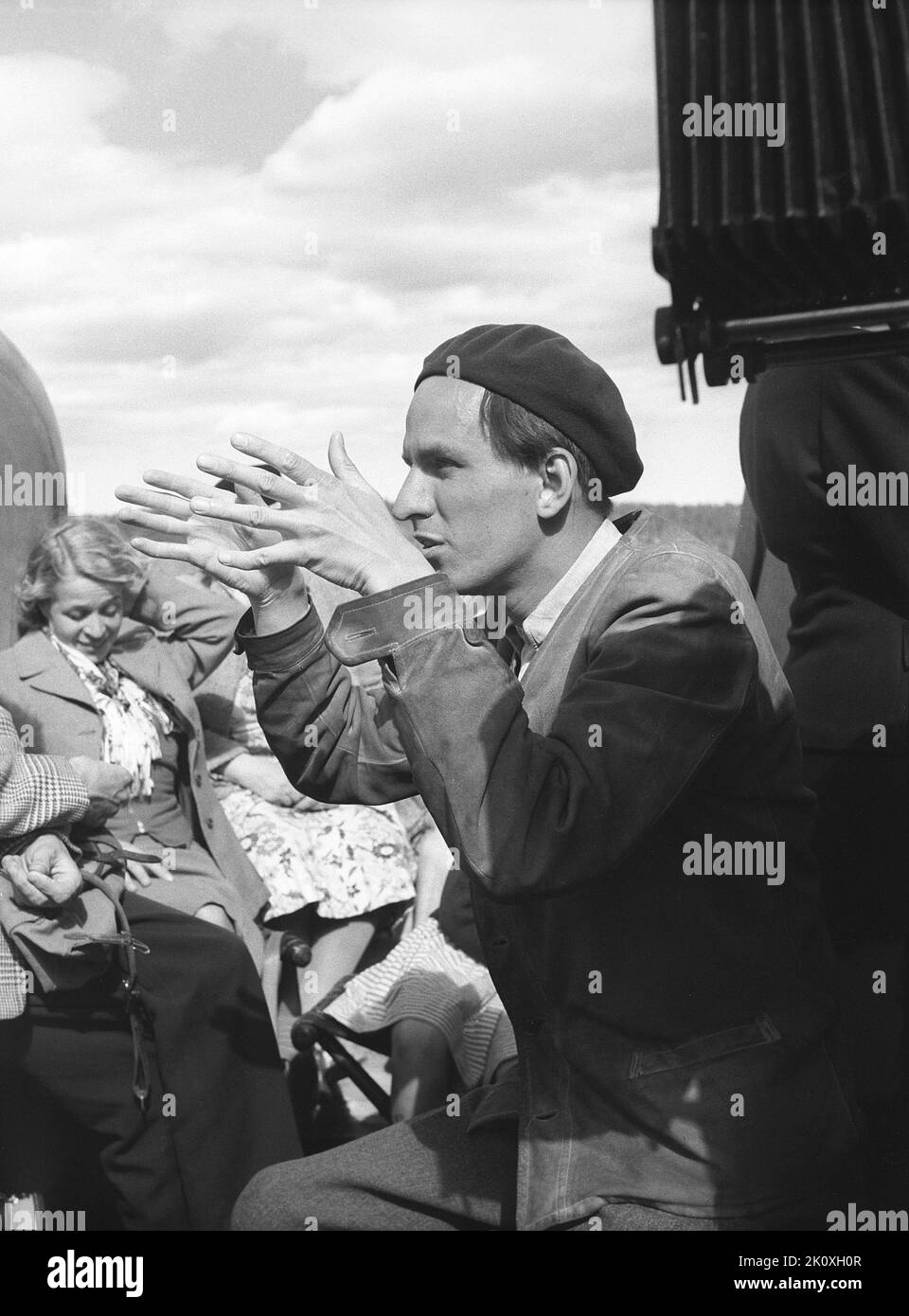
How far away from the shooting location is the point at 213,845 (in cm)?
405

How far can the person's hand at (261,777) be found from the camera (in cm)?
451

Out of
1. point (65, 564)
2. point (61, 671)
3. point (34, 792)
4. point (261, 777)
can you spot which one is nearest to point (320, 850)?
point (261, 777)

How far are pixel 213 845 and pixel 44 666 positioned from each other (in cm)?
68

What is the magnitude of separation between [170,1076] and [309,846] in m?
1.24

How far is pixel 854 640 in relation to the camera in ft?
9.07

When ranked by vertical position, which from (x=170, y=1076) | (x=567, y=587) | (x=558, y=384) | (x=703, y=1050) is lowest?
(x=170, y=1076)

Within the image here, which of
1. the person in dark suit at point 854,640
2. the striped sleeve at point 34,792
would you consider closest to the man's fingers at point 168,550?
the person in dark suit at point 854,640

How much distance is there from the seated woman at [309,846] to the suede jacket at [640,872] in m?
2.54

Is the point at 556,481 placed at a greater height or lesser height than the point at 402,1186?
greater

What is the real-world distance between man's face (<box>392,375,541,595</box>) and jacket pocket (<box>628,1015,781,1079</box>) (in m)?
0.62

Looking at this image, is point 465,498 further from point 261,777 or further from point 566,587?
point 261,777

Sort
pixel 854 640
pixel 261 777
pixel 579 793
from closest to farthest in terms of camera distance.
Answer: pixel 579 793 → pixel 854 640 → pixel 261 777

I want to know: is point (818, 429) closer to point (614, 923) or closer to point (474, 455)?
point (474, 455)
